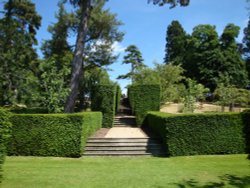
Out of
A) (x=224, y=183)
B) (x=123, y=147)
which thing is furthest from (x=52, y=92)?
(x=224, y=183)

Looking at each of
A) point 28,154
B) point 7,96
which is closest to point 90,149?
point 28,154

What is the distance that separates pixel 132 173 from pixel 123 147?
12.7ft

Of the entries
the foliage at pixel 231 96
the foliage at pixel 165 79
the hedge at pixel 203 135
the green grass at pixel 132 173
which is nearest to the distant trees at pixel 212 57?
the foliage at pixel 165 79

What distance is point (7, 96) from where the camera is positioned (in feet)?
61.6

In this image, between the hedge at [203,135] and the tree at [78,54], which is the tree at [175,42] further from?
the hedge at [203,135]

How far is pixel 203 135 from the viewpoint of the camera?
1036 centimetres

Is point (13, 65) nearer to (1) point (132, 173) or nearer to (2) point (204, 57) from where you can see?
(1) point (132, 173)

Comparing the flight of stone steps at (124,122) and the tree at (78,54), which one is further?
the flight of stone steps at (124,122)

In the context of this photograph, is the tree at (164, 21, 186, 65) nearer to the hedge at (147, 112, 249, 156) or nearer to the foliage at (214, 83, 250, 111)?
the foliage at (214, 83, 250, 111)

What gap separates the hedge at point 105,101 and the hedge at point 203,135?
7.18 meters

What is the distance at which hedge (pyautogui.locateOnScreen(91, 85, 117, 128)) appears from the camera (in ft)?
56.0

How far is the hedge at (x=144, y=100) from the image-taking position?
685 inches

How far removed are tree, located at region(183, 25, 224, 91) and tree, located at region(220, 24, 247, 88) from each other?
935 millimetres

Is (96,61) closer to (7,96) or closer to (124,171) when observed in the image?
(7,96)
